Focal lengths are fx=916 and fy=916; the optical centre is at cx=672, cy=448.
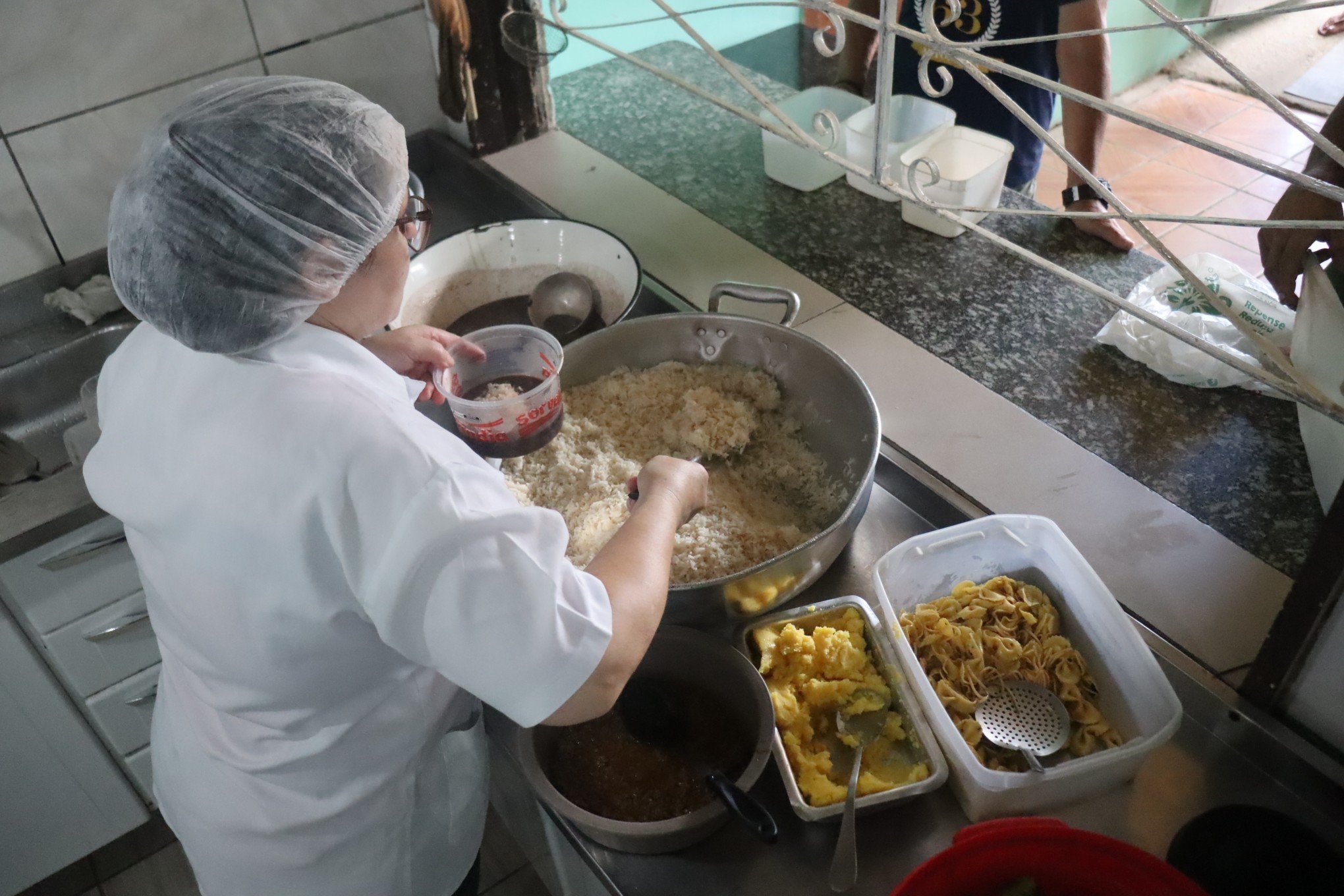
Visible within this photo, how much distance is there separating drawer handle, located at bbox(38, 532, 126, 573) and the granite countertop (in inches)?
43.0

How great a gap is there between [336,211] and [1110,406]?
0.97 m

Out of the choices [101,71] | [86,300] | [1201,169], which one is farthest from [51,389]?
[1201,169]

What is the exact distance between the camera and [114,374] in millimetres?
831

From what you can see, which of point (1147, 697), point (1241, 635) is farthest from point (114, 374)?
point (1241, 635)

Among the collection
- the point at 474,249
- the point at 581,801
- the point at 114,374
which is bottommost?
the point at 581,801

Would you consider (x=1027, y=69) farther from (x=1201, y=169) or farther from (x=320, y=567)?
(x=1201, y=169)

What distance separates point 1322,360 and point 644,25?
2.01 metres

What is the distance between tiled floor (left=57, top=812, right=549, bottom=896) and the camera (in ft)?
5.45

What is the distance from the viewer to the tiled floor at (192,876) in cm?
166

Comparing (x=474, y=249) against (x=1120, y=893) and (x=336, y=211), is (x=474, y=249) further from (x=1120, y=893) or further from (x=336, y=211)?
(x=1120, y=893)

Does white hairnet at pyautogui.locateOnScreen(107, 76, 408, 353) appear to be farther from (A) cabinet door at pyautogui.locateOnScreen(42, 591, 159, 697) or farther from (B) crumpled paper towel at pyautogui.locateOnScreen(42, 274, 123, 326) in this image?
(B) crumpled paper towel at pyautogui.locateOnScreen(42, 274, 123, 326)

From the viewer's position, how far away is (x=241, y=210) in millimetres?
674

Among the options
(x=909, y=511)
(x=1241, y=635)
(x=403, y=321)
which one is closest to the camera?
(x=1241, y=635)

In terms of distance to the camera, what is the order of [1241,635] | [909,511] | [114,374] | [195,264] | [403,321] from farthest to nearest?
[403,321]
[909,511]
[1241,635]
[114,374]
[195,264]
